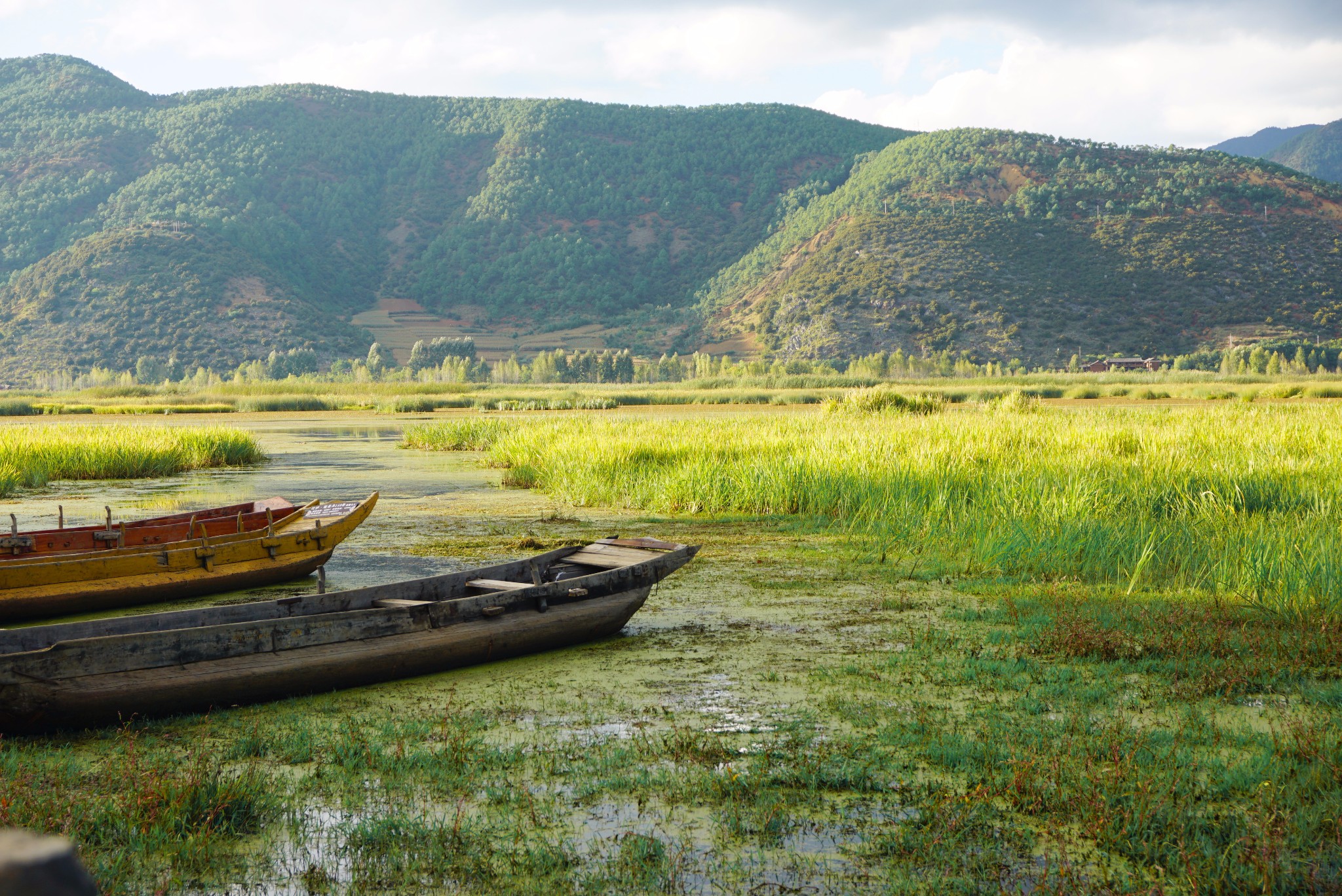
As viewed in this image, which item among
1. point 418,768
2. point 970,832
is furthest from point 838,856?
point 418,768

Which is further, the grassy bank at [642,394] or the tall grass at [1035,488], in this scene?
the grassy bank at [642,394]

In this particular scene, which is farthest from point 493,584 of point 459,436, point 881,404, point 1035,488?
point 881,404

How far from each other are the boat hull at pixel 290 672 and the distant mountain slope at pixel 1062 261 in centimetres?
8407

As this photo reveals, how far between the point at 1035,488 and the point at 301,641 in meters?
8.48

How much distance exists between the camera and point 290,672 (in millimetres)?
5836

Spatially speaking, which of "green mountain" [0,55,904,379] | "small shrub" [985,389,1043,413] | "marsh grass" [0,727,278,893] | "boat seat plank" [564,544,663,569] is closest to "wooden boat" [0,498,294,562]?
"boat seat plank" [564,544,663,569]

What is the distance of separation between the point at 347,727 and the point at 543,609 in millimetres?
1825

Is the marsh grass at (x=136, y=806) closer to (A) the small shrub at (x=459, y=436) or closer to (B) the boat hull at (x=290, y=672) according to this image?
(B) the boat hull at (x=290, y=672)

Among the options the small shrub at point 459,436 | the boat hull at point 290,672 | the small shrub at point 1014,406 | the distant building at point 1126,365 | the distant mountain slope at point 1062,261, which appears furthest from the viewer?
the distant mountain slope at point 1062,261

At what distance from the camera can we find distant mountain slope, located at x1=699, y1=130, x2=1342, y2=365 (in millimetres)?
88312

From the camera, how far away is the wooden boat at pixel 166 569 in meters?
8.05

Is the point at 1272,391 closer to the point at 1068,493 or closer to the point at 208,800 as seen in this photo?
the point at 1068,493

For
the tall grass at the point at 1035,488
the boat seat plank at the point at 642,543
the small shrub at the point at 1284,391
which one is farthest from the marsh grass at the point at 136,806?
the small shrub at the point at 1284,391

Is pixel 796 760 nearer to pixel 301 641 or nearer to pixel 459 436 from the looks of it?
pixel 301 641
